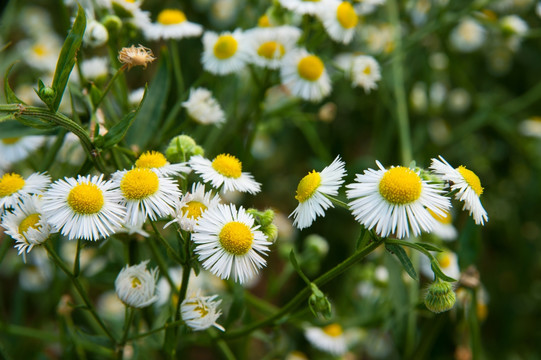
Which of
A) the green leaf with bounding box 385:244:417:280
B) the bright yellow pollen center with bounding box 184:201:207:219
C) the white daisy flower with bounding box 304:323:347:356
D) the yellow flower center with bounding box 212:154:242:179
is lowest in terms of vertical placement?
the white daisy flower with bounding box 304:323:347:356

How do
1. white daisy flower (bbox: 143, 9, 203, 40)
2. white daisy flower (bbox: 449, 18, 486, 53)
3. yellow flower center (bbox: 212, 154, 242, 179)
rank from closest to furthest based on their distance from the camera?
yellow flower center (bbox: 212, 154, 242, 179), white daisy flower (bbox: 143, 9, 203, 40), white daisy flower (bbox: 449, 18, 486, 53)

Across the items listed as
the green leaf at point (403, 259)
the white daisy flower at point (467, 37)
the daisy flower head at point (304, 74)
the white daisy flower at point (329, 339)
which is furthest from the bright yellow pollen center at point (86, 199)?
the white daisy flower at point (467, 37)

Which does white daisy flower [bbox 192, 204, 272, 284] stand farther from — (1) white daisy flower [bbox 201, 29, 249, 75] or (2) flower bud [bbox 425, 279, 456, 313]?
(1) white daisy flower [bbox 201, 29, 249, 75]

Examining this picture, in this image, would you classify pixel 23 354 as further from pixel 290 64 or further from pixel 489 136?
pixel 489 136

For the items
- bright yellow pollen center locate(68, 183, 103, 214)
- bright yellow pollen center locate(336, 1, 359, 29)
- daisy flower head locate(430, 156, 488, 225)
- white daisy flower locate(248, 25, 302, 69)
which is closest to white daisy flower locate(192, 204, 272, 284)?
bright yellow pollen center locate(68, 183, 103, 214)

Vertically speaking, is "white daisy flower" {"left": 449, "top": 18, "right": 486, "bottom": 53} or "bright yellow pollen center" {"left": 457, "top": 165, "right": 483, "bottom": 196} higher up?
"bright yellow pollen center" {"left": 457, "top": 165, "right": 483, "bottom": 196}

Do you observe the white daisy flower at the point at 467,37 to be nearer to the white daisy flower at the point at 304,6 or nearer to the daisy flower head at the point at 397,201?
the white daisy flower at the point at 304,6
